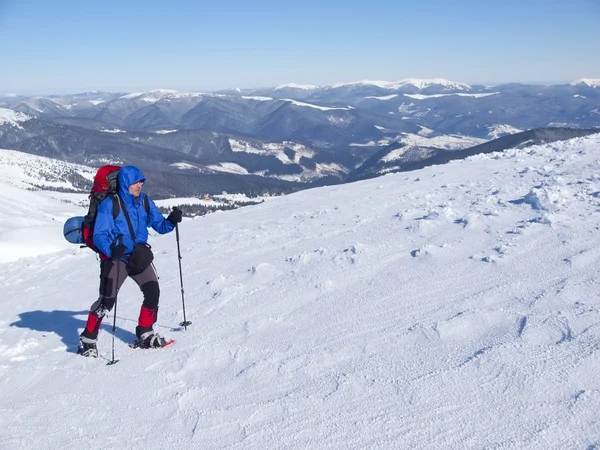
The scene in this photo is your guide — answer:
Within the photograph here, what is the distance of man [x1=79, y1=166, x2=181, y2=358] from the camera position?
6.37 metres

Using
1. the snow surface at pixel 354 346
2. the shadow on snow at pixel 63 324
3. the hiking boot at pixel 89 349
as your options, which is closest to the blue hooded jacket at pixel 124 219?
the hiking boot at pixel 89 349

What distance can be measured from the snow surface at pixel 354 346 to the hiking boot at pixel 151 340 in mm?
155

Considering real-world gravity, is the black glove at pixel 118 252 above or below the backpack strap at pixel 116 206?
below

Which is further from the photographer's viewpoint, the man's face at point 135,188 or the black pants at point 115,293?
the black pants at point 115,293

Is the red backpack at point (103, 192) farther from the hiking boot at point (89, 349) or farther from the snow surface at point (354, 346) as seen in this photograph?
the snow surface at point (354, 346)

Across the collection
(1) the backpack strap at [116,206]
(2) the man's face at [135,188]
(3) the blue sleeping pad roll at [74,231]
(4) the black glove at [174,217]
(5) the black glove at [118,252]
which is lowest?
(5) the black glove at [118,252]

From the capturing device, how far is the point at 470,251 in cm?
879

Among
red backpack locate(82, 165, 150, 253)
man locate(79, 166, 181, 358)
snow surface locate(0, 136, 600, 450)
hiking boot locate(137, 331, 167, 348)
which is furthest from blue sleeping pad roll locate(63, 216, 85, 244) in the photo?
snow surface locate(0, 136, 600, 450)

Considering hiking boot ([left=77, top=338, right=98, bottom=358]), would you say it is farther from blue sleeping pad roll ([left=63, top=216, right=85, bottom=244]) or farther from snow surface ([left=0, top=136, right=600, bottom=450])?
blue sleeping pad roll ([left=63, top=216, right=85, bottom=244])

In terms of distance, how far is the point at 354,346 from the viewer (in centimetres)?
602

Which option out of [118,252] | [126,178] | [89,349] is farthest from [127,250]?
[89,349]

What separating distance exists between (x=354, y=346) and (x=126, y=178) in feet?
12.5

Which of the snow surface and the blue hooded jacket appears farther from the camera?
the blue hooded jacket

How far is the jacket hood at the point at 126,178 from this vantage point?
640cm
